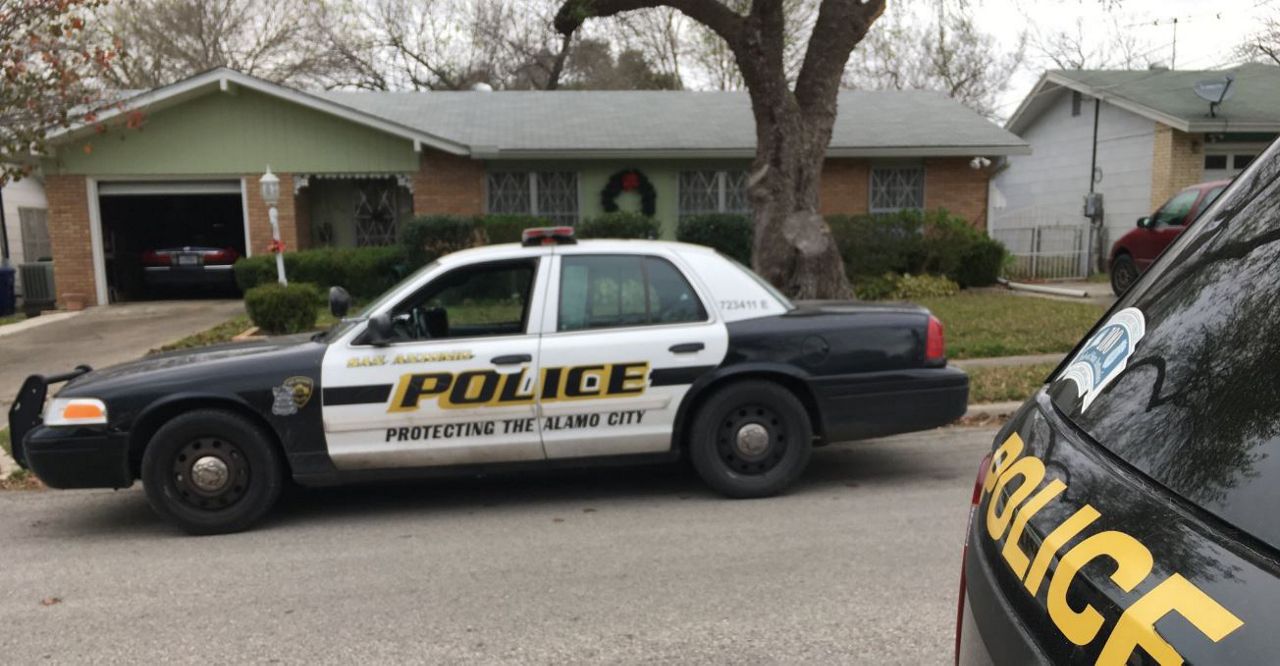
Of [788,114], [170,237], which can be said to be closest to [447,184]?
[170,237]

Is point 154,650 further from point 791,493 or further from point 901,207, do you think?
point 901,207

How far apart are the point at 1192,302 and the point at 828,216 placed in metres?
15.8

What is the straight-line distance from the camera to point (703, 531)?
5.12 m

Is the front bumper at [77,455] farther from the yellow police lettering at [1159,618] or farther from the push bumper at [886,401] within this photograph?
the yellow police lettering at [1159,618]

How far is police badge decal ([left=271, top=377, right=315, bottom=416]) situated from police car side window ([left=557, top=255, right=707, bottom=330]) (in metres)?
1.53

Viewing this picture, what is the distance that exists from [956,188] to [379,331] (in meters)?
15.7

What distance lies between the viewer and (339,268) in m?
16.2

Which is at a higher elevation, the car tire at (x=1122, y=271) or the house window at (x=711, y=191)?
the house window at (x=711, y=191)

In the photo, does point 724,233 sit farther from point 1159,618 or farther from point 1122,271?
point 1159,618

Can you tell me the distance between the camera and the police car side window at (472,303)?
18.7 ft

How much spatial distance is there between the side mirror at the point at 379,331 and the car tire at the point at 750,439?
191 centimetres

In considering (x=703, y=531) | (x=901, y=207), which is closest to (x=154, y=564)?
(x=703, y=531)

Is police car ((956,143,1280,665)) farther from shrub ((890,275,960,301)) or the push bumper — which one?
shrub ((890,275,960,301))

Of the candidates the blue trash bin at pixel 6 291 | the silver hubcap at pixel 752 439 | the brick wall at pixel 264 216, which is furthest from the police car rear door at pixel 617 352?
the blue trash bin at pixel 6 291
